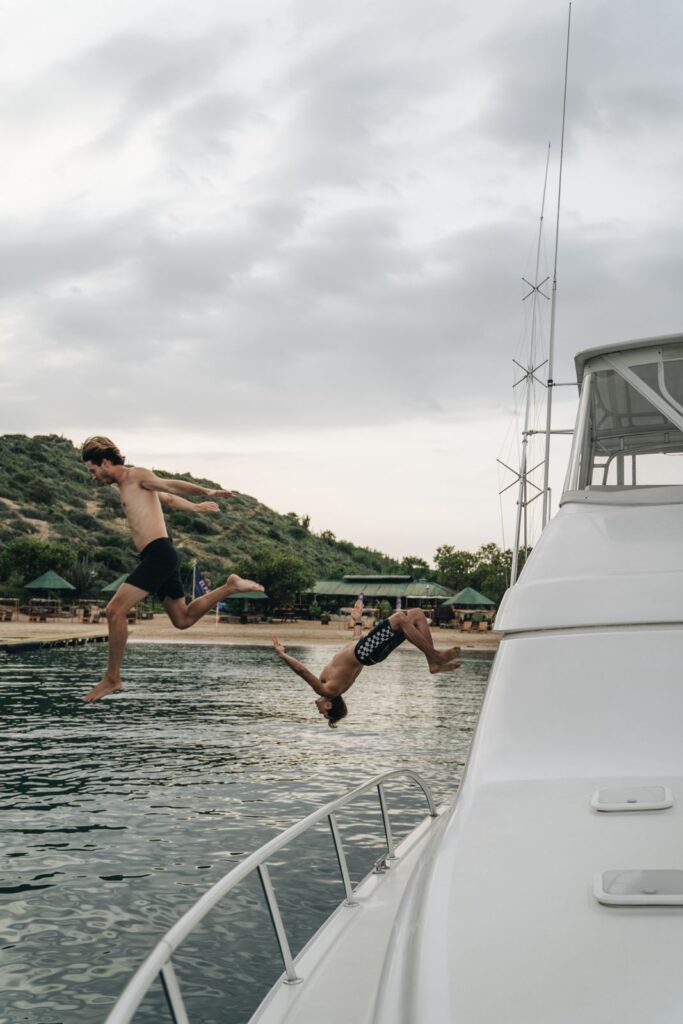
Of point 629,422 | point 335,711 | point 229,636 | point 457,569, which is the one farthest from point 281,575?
point 335,711

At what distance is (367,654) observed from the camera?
555 cm

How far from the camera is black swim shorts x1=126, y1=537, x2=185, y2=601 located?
3.61 meters

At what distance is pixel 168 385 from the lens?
5562 millimetres

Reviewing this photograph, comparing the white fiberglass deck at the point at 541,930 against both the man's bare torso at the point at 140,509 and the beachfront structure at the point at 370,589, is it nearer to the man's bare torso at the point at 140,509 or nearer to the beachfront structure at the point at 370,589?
the man's bare torso at the point at 140,509

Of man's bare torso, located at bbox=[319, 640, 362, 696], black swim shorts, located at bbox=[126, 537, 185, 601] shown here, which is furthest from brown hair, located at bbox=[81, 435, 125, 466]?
man's bare torso, located at bbox=[319, 640, 362, 696]

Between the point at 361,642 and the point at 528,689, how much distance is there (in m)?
1.61

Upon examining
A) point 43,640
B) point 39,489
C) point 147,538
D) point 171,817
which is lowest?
point 171,817

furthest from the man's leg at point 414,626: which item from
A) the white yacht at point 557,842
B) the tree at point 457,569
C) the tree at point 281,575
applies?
the tree at point 457,569

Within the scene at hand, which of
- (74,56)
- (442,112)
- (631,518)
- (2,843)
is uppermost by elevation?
(442,112)

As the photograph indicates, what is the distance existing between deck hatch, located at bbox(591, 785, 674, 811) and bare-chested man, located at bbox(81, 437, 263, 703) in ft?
5.33

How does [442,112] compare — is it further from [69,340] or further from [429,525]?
[429,525]

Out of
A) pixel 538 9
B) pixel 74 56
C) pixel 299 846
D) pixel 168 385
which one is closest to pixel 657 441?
pixel 538 9

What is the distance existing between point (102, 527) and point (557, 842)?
52.0 m

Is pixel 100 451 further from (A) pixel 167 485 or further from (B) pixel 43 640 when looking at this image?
(B) pixel 43 640
